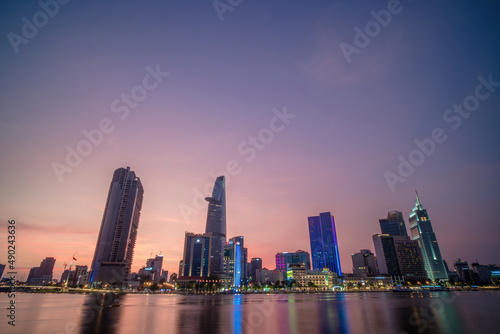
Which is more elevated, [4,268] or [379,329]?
[4,268]

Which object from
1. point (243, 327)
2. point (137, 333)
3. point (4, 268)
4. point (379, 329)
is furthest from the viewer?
point (4, 268)

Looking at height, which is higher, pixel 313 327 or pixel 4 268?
pixel 4 268

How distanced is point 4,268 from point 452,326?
262 meters

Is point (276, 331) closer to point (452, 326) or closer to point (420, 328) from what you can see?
point (420, 328)

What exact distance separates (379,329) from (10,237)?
43048 mm

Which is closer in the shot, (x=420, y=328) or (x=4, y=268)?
(x=420, y=328)

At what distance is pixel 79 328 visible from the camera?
32.7 metres

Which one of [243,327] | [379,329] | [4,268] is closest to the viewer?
[379,329]

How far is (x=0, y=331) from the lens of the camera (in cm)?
3141

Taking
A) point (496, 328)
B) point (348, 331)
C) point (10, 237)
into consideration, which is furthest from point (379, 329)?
point (10, 237)

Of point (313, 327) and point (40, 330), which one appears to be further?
point (313, 327)

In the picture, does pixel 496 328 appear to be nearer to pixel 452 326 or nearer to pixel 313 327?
pixel 452 326

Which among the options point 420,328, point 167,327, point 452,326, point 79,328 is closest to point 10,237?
point 79,328

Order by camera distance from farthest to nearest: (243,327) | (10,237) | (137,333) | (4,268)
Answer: (4,268)
(243,327)
(137,333)
(10,237)
